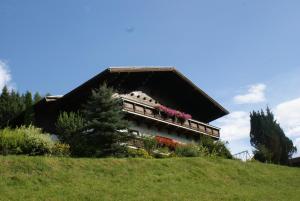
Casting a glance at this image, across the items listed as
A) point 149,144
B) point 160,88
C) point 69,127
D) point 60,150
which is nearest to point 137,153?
point 149,144

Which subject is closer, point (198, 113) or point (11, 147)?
point (11, 147)

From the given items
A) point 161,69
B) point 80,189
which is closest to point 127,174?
point 80,189

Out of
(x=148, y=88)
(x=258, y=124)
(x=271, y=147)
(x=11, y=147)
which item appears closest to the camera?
(x=11, y=147)

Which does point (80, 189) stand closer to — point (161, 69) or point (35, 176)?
point (35, 176)

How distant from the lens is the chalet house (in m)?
36.7

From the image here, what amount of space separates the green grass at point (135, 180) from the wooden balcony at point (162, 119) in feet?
27.5

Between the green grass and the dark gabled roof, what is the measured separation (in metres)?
10.8

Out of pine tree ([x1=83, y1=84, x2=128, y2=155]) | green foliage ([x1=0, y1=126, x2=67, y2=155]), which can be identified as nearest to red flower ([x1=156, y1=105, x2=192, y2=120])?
pine tree ([x1=83, y1=84, x2=128, y2=155])

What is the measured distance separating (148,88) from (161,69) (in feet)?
7.61

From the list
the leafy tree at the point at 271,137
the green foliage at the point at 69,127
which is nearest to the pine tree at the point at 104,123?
the green foliage at the point at 69,127

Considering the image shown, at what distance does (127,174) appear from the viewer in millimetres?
23109

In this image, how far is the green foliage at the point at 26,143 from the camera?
25.3 metres

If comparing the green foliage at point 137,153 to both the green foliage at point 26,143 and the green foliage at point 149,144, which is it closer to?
the green foliage at point 149,144

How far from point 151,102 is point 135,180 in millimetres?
18714
